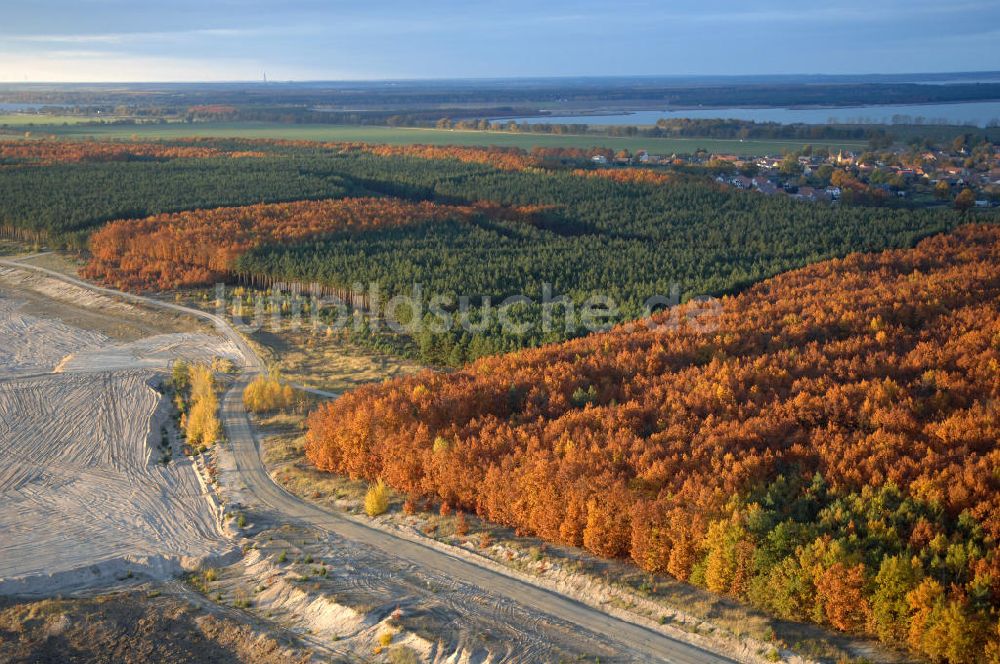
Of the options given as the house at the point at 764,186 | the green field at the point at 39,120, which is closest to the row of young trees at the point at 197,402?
the house at the point at 764,186

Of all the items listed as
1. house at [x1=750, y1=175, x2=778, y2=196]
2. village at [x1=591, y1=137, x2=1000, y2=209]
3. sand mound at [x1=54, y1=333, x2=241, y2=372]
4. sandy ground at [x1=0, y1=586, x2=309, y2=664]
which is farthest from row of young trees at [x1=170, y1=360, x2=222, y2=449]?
house at [x1=750, y1=175, x2=778, y2=196]

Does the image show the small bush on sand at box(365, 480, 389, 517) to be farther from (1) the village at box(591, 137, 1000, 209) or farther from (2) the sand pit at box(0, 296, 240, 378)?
(1) the village at box(591, 137, 1000, 209)

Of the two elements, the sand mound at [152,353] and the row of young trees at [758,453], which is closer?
the row of young trees at [758,453]

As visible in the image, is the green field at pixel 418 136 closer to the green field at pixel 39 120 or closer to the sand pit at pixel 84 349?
the green field at pixel 39 120

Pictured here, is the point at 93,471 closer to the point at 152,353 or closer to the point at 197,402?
the point at 197,402

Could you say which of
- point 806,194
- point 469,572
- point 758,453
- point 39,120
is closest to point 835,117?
point 806,194

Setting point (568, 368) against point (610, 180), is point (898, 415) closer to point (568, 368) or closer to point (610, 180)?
point (568, 368)
